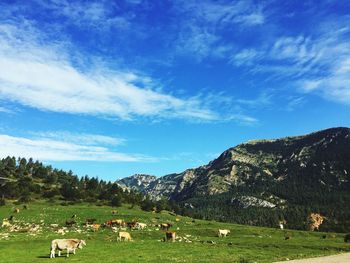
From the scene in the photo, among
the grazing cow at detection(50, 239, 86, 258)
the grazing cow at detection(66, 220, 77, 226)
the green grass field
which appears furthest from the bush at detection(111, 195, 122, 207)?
the grazing cow at detection(50, 239, 86, 258)

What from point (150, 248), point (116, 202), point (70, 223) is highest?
point (116, 202)

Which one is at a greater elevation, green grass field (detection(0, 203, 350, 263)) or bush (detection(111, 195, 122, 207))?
bush (detection(111, 195, 122, 207))

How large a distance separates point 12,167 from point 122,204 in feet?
263

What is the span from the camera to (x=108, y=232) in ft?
217

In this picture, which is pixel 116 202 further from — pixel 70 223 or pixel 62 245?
pixel 62 245

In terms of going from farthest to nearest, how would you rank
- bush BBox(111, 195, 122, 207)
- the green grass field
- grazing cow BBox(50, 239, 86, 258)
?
bush BBox(111, 195, 122, 207) → grazing cow BBox(50, 239, 86, 258) → the green grass field

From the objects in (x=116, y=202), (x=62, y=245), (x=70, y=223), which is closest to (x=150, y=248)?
(x=62, y=245)

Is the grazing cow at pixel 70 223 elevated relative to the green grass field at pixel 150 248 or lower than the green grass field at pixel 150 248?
elevated

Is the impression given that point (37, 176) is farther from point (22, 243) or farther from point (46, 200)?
point (22, 243)

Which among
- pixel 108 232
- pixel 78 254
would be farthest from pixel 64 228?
pixel 78 254

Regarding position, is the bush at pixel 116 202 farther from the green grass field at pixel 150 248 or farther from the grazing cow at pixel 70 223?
the grazing cow at pixel 70 223

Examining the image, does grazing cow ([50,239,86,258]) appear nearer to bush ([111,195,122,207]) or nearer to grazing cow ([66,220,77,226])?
grazing cow ([66,220,77,226])

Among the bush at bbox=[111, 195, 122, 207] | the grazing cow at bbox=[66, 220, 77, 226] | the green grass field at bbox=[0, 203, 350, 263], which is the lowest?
the green grass field at bbox=[0, 203, 350, 263]

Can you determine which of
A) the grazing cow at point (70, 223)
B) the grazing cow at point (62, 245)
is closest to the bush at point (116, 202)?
the grazing cow at point (70, 223)
